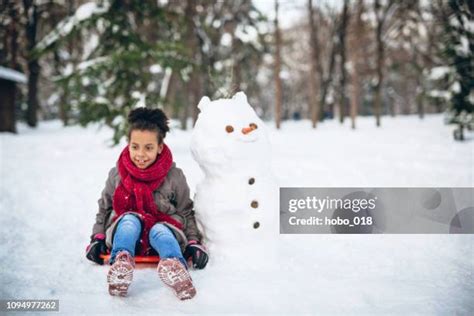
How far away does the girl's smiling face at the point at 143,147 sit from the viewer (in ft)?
6.64

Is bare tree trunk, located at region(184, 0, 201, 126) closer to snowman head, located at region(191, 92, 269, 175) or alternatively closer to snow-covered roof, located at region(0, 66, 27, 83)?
snow-covered roof, located at region(0, 66, 27, 83)

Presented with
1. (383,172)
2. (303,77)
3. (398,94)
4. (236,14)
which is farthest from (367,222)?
(398,94)

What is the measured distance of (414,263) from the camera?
2.28 m

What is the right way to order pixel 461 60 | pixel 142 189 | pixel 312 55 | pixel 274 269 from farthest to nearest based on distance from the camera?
pixel 312 55
pixel 461 60
pixel 274 269
pixel 142 189

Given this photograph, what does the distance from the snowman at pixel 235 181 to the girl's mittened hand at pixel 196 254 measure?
0.10m

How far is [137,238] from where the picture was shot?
76.1 inches

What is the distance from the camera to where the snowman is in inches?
81.7

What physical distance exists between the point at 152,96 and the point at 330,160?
2744 millimetres

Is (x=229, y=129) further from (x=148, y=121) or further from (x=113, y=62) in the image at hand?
(x=113, y=62)

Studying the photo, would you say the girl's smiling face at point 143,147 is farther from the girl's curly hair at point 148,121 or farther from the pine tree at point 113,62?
the pine tree at point 113,62

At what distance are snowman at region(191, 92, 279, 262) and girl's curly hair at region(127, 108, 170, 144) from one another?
19 centimetres

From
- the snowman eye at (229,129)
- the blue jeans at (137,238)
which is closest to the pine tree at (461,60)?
the snowman eye at (229,129)

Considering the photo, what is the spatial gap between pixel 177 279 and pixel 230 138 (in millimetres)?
736

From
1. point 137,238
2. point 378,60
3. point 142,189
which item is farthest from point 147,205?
point 378,60
